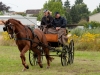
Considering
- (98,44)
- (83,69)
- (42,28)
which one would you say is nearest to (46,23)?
(42,28)

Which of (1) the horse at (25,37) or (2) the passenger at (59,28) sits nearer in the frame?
(1) the horse at (25,37)

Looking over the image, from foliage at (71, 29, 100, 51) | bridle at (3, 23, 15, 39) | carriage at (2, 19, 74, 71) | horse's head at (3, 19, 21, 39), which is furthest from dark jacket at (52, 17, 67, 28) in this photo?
foliage at (71, 29, 100, 51)

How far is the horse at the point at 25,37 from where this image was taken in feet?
41.0

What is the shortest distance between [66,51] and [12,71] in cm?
306

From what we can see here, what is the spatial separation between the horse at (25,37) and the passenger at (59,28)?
0.71 m

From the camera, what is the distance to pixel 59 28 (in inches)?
569

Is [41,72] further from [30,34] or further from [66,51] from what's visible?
[66,51]

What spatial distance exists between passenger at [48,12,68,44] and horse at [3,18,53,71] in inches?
28.0

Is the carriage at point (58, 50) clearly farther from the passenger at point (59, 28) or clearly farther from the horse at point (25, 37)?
the horse at point (25, 37)

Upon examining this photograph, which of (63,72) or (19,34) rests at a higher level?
(19,34)

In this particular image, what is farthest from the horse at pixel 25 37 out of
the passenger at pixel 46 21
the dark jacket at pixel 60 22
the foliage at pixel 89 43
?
the foliage at pixel 89 43

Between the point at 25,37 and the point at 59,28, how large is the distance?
80.9 inches

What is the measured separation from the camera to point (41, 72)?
488 inches

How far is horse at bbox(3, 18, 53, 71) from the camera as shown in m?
12.5
